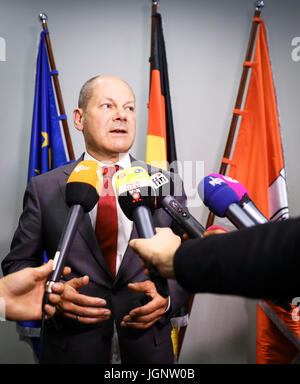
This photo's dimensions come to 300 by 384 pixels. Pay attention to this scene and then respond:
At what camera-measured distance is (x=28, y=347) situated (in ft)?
6.61

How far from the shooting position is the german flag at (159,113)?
5.96ft

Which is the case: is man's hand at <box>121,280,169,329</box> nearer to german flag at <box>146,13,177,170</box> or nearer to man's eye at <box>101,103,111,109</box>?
man's eye at <box>101,103,111,109</box>

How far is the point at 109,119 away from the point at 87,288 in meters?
0.70

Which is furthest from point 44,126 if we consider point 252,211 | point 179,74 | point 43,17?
point 252,211

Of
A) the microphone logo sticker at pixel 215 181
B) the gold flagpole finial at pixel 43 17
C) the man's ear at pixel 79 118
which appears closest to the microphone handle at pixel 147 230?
the microphone logo sticker at pixel 215 181

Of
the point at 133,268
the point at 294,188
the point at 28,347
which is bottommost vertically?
the point at 28,347

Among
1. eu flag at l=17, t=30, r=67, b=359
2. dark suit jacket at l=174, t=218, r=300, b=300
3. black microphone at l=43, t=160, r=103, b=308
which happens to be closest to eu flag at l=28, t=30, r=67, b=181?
eu flag at l=17, t=30, r=67, b=359

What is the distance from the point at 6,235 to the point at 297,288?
6.21 feet

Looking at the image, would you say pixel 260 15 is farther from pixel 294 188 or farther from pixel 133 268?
pixel 133 268

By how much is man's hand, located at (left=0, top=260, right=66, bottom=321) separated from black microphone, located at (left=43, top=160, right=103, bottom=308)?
169 mm

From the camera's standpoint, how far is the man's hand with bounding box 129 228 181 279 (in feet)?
2.30

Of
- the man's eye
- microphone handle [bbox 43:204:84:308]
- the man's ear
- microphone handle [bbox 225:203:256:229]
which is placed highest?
the man's eye

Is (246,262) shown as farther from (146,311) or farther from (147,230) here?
(146,311)
